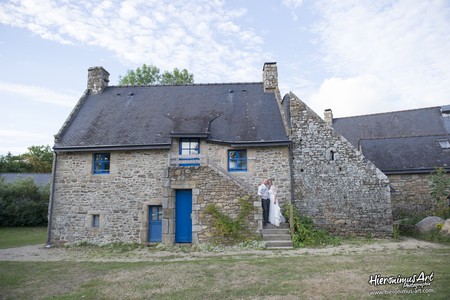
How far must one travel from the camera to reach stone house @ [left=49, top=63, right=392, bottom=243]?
441 inches

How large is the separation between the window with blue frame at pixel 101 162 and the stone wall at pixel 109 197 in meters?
0.21

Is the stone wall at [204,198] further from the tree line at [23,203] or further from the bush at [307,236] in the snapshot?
the tree line at [23,203]

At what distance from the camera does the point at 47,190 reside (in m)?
20.8

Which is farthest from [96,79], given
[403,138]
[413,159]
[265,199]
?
[403,138]

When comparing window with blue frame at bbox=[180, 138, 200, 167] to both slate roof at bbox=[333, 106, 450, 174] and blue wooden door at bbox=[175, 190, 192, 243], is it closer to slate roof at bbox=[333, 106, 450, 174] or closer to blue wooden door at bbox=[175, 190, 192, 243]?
blue wooden door at bbox=[175, 190, 192, 243]

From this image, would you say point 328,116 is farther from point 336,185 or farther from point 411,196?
point 336,185

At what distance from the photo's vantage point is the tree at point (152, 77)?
2570cm

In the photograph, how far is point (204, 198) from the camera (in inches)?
419

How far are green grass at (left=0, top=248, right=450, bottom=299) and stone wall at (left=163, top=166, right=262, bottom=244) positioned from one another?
209cm

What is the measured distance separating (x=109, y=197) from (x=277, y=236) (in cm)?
648

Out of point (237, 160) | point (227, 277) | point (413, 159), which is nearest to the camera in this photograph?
point (227, 277)

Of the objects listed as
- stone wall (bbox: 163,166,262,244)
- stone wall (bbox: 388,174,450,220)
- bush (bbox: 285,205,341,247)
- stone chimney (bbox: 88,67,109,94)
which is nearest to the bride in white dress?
bush (bbox: 285,205,341,247)

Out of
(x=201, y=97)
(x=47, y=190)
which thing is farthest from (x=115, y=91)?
(x=47, y=190)

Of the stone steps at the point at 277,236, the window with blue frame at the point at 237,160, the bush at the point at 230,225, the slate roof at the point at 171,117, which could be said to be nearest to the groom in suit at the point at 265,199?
the stone steps at the point at 277,236
